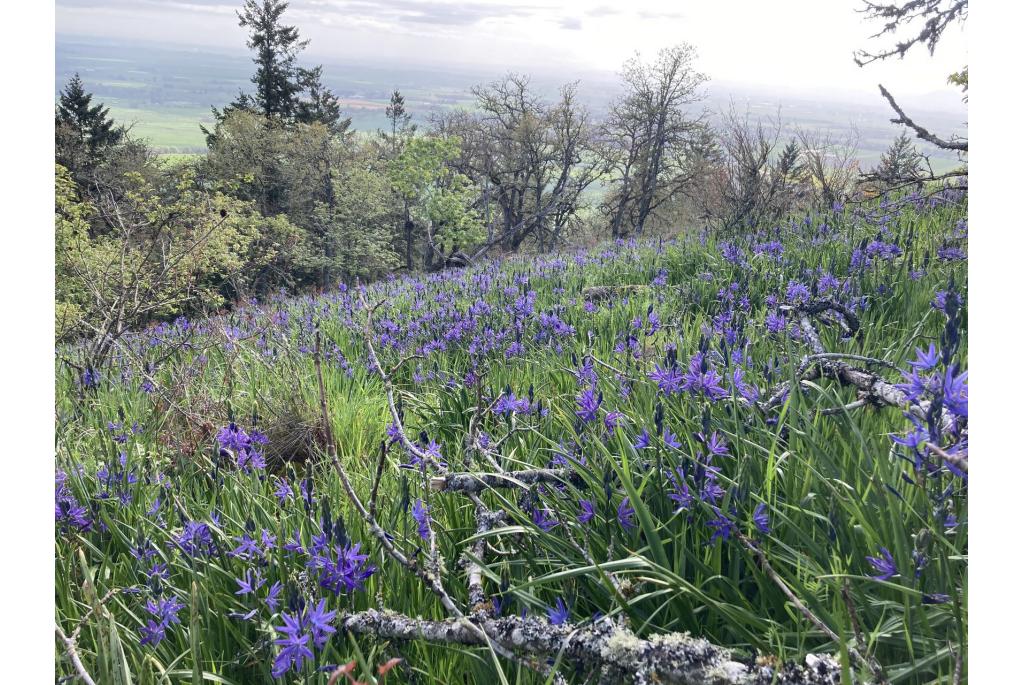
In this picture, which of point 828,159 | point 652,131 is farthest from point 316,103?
point 828,159

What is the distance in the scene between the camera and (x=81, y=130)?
91.0 ft

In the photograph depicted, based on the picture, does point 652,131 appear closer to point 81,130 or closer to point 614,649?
point 81,130

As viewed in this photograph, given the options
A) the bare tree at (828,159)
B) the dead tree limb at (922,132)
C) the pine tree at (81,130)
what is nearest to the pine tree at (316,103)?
the pine tree at (81,130)


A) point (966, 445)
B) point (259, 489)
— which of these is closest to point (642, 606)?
point (966, 445)

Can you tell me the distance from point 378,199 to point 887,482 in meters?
36.1

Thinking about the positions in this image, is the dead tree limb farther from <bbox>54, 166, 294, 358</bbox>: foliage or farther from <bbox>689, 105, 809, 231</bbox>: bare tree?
<bbox>689, 105, 809, 231</bbox>: bare tree

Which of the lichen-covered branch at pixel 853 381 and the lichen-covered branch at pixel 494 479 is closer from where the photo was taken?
the lichen-covered branch at pixel 853 381

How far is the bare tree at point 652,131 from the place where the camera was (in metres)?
29.1

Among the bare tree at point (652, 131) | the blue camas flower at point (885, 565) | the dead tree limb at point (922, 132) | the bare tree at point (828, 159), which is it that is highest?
the bare tree at point (652, 131)

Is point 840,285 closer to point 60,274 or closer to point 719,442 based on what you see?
point 719,442

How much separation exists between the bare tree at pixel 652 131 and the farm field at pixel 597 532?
2820cm

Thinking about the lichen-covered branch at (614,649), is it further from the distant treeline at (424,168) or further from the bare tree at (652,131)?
the bare tree at (652,131)

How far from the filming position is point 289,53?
38.2m

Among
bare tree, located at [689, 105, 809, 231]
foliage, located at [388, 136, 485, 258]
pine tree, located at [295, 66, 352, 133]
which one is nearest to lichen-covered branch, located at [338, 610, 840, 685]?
bare tree, located at [689, 105, 809, 231]
